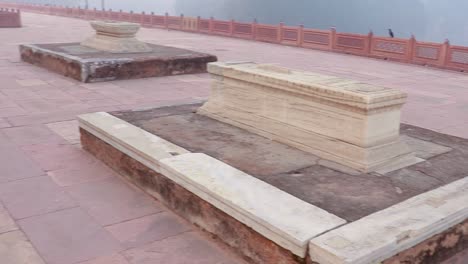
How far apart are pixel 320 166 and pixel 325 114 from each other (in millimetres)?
417

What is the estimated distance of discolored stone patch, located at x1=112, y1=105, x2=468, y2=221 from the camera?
9.59ft

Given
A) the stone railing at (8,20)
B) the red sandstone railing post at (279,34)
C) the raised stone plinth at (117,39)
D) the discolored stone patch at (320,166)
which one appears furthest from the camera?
the stone railing at (8,20)

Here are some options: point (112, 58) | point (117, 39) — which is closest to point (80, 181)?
point (112, 58)

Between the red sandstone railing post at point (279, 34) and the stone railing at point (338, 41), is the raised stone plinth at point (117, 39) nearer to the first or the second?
the stone railing at point (338, 41)

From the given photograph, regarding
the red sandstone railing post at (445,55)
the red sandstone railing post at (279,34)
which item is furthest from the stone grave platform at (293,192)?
the red sandstone railing post at (279,34)

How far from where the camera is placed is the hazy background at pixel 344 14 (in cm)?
11781

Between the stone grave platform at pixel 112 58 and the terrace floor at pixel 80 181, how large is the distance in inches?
11.4

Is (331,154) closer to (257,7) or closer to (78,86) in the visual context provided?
(78,86)

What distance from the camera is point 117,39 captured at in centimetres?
1012

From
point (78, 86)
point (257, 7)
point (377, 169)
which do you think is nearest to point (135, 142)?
point (377, 169)

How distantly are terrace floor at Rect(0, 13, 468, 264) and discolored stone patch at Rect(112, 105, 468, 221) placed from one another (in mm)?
577

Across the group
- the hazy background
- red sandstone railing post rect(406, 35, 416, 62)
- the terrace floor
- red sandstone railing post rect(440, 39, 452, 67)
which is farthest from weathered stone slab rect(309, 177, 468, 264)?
the hazy background

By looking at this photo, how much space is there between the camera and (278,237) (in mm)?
2436

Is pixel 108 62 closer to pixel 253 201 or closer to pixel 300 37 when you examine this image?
pixel 253 201
